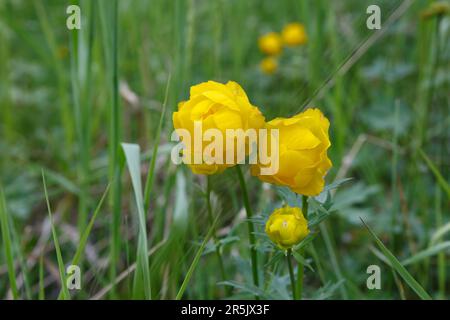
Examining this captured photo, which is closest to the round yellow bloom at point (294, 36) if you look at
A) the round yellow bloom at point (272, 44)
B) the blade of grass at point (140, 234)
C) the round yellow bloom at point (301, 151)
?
the round yellow bloom at point (272, 44)

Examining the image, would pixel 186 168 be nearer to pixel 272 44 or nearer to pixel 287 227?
pixel 287 227

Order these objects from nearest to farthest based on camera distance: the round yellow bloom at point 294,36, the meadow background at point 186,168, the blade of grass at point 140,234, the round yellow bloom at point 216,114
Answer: the round yellow bloom at point 216,114 → the blade of grass at point 140,234 → the meadow background at point 186,168 → the round yellow bloom at point 294,36

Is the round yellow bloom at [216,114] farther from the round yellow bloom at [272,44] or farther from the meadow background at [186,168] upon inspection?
the round yellow bloom at [272,44]

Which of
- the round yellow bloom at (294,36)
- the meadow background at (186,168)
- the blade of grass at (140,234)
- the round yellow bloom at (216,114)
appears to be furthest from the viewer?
the round yellow bloom at (294,36)

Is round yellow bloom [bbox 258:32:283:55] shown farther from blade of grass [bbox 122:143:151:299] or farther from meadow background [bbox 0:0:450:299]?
blade of grass [bbox 122:143:151:299]

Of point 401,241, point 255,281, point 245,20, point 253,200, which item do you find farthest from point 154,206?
point 245,20

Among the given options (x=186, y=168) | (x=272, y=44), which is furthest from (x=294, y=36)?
(x=186, y=168)
